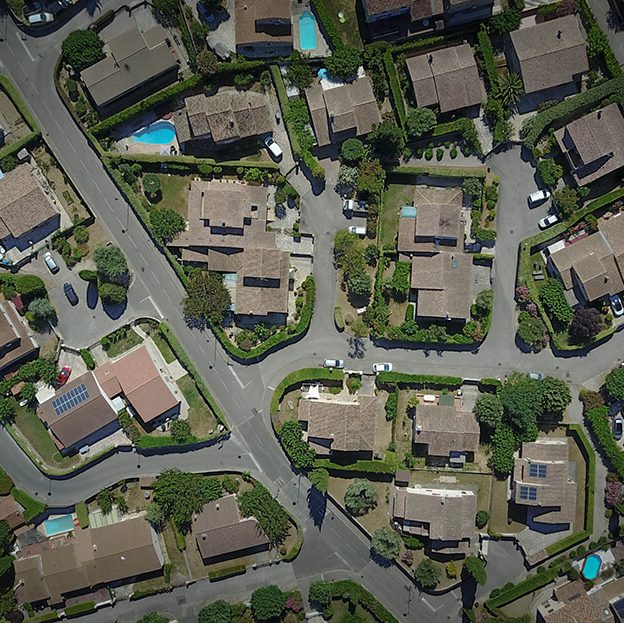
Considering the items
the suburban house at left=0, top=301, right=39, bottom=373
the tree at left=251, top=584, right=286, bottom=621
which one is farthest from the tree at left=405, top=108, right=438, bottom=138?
the tree at left=251, top=584, right=286, bottom=621

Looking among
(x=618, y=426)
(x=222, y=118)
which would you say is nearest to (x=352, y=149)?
(x=222, y=118)

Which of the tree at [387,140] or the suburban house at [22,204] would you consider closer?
the tree at [387,140]

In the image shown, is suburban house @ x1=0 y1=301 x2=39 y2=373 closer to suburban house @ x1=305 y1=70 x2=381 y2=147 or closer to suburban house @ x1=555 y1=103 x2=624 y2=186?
suburban house @ x1=305 y1=70 x2=381 y2=147

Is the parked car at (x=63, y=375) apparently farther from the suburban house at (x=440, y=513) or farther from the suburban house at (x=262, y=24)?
the suburban house at (x=262, y=24)

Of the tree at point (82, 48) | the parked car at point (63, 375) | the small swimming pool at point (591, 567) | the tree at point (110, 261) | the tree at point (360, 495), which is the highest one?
the tree at point (82, 48)

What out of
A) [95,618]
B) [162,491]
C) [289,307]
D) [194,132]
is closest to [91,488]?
[162,491]

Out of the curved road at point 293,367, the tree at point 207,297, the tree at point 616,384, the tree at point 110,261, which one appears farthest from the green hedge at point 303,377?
the tree at point 616,384
